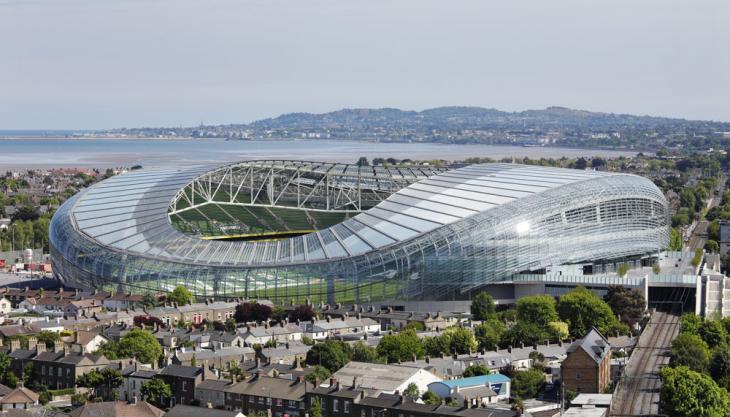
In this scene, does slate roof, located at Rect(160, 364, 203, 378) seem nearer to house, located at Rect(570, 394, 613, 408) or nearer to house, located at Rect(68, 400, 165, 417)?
house, located at Rect(68, 400, 165, 417)

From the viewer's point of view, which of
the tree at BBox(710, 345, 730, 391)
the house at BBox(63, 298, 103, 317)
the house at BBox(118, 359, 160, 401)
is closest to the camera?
the house at BBox(118, 359, 160, 401)

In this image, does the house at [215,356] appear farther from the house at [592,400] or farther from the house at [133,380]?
the house at [592,400]

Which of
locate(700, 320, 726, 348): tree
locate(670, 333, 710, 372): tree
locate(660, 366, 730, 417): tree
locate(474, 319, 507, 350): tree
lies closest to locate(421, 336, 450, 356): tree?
locate(474, 319, 507, 350): tree

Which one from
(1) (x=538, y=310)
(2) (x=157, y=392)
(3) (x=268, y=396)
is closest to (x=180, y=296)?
(1) (x=538, y=310)

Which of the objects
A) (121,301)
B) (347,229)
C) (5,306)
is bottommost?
(5,306)

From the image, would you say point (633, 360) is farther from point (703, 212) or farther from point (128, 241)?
point (703, 212)

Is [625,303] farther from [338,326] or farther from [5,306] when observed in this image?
[5,306]
